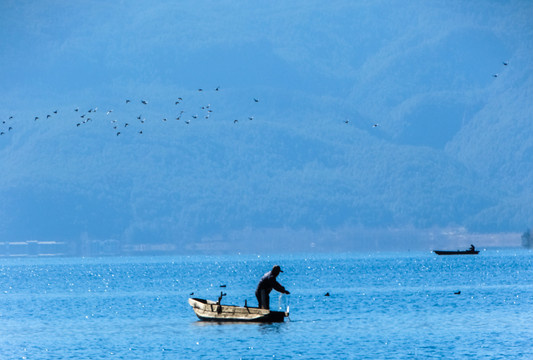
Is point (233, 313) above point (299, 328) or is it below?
above

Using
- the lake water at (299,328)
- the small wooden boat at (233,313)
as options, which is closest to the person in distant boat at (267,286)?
the small wooden boat at (233,313)

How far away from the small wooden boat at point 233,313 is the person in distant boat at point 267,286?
58 centimetres

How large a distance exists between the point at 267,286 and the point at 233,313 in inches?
209

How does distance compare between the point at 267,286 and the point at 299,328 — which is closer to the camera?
the point at 267,286

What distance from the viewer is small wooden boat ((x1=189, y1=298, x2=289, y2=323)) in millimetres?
73500

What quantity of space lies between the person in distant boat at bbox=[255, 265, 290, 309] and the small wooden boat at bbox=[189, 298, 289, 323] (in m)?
0.58

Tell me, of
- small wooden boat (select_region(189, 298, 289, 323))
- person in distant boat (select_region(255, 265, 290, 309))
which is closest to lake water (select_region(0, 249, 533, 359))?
small wooden boat (select_region(189, 298, 289, 323))

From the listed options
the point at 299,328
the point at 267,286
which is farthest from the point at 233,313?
the point at 267,286

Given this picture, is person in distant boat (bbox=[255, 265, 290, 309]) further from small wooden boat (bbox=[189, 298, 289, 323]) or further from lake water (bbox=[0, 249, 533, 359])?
lake water (bbox=[0, 249, 533, 359])

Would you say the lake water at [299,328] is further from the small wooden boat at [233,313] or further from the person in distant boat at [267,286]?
the person in distant boat at [267,286]

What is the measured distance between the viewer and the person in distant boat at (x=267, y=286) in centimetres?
7034

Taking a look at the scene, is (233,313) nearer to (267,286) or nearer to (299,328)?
(299,328)

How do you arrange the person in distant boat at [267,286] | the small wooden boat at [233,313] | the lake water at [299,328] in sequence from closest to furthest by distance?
the lake water at [299,328], the person in distant boat at [267,286], the small wooden boat at [233,313]

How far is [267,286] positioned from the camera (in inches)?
2813
